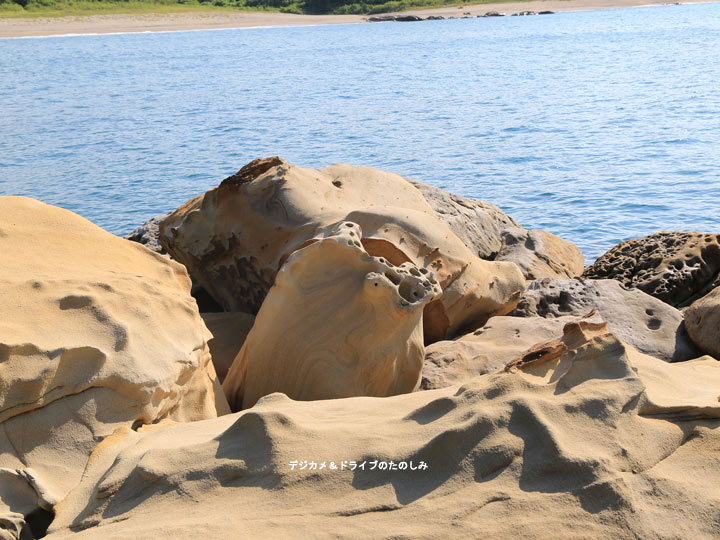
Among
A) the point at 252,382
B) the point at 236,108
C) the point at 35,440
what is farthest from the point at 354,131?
the point at 35,440

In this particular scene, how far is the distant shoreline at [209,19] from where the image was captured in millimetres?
33812

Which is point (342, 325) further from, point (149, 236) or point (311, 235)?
point (149, 236)

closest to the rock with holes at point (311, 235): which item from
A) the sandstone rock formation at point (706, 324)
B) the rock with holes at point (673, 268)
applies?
the sandstone rock formation at point (706, 324)

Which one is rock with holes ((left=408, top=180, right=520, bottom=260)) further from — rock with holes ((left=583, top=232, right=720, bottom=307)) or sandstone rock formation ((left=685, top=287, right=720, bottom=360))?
sandstone rock formation ((left=685, top=287, right=720, bottom=360))

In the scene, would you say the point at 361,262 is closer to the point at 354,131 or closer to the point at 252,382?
the point at 252,382

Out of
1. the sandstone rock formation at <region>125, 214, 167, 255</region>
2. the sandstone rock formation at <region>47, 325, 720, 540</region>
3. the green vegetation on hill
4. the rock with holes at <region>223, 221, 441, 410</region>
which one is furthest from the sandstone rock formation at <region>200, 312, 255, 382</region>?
the green vegetation on hill

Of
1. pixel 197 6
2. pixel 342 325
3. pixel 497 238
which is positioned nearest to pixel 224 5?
pixel 197 6

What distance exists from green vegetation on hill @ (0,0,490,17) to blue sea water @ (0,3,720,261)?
45.5 ft

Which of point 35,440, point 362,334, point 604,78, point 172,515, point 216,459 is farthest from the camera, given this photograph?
point 604,78

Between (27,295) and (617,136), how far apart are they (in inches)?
430

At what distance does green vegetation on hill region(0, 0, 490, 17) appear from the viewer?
37531 mm

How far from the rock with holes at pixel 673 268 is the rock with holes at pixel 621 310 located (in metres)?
0.43

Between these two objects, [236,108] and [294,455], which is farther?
[236,108]

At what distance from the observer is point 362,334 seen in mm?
2682
